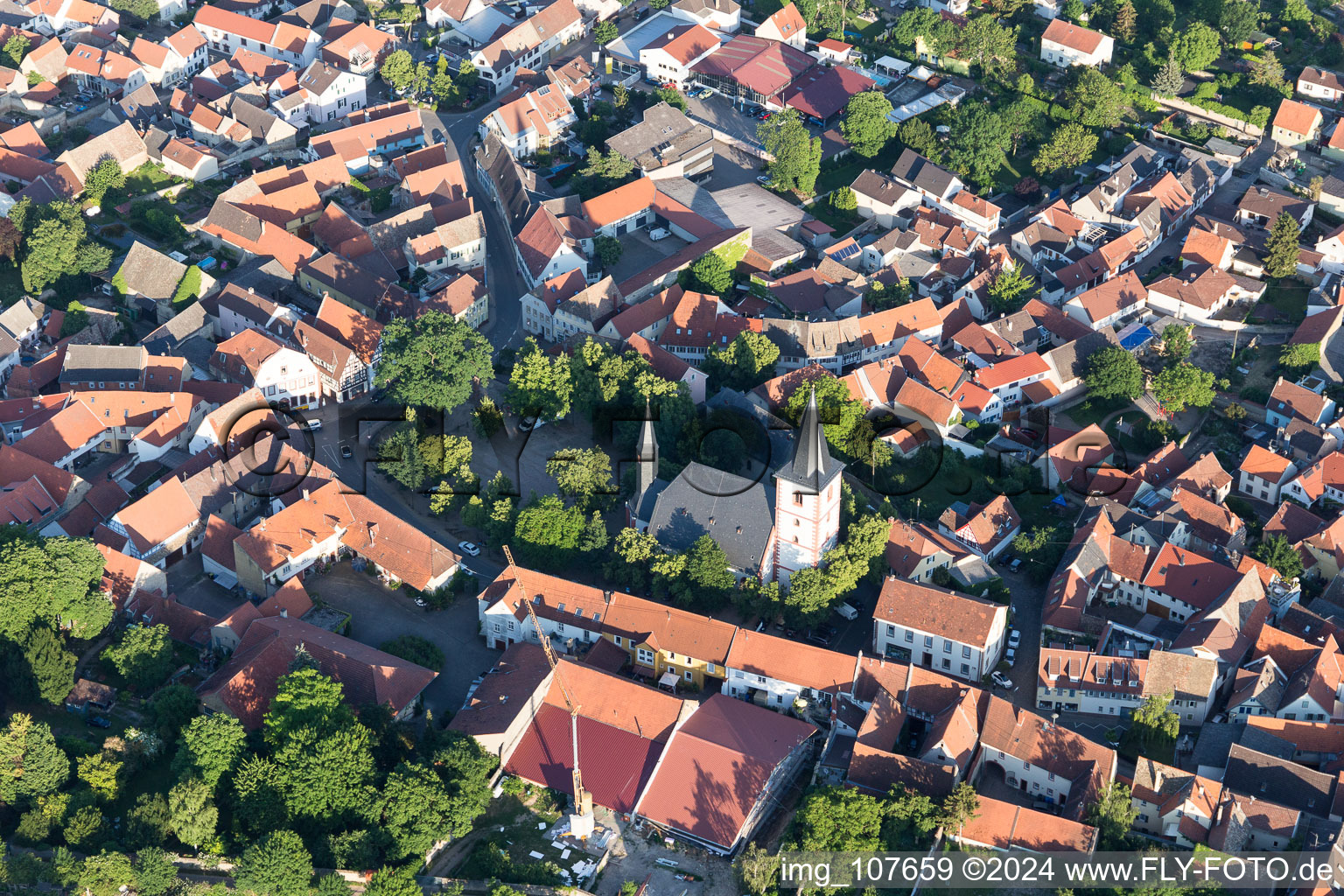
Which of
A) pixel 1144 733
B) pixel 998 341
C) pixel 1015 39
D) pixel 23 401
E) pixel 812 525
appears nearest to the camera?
pixel 1144 733

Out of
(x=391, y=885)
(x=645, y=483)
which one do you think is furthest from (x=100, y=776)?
(x=645, y=483)

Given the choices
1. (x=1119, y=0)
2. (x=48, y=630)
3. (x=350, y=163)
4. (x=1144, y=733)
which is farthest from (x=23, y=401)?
(x=1119, y=0)

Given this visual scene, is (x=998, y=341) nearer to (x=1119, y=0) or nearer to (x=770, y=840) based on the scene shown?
(x=770, y=840)

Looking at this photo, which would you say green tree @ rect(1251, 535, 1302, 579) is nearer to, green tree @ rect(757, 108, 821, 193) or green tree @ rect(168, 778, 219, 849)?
green tree @ rect(757, 108, 821, 193)

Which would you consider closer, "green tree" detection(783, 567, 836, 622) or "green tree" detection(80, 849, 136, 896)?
"green tree" detection(80, 849, 136, 896)

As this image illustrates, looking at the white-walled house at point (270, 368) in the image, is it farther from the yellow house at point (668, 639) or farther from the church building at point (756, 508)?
the yellow house at point (668, 639)

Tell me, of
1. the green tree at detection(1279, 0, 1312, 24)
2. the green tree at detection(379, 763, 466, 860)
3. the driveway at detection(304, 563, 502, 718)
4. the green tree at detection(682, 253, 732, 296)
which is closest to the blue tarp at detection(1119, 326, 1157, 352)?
the green tree at detection(682, 253, 732, 296)

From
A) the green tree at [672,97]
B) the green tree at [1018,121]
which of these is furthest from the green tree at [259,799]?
the green tree at [1018,121]
